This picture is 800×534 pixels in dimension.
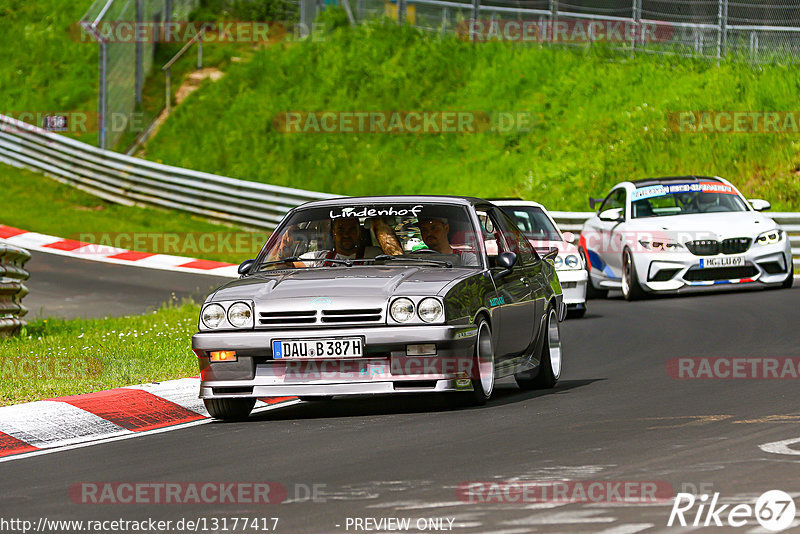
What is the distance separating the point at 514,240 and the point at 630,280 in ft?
28.2

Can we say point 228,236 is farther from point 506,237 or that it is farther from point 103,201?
point 506,237

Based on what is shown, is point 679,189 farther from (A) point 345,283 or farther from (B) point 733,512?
(B) point 733,512

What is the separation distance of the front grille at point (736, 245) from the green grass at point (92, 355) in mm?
6597

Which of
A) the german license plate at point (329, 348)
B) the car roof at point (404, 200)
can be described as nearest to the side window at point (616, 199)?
the car roof at point (404, 200)

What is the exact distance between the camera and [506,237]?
35.8 ft

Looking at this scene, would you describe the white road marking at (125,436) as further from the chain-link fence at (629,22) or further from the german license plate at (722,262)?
the chain-link fence at (629,22)

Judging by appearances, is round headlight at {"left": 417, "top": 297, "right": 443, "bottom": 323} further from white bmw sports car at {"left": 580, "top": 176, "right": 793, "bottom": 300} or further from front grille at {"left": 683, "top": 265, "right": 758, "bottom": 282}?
front grille at {"left": 683, "top": 265, "right": 758, "bottom": 282}

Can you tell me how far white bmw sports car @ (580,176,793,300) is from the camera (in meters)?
18.7

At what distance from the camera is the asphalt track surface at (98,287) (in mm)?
18672

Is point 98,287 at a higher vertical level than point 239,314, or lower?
lower

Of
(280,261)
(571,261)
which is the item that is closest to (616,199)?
(571,261)

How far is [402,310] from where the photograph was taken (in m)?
9.10

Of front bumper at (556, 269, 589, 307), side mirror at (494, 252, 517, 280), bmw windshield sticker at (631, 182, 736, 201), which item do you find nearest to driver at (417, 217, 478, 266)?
side mirror at (494, 252, 517, 280)

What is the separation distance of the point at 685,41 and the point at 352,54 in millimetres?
7785
